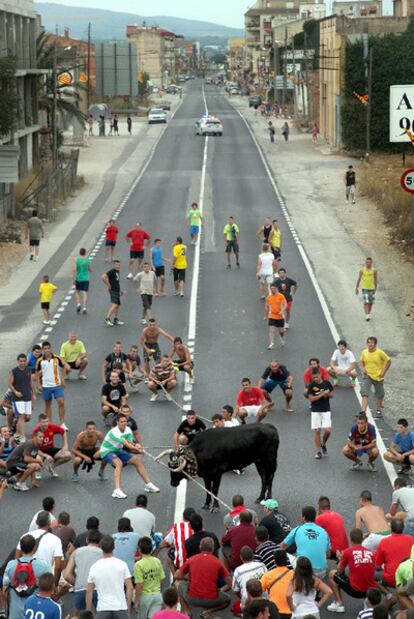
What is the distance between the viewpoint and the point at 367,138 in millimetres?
69062

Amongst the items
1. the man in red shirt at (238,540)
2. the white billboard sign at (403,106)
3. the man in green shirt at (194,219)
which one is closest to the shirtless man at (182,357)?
the man in red shirt at (238,540)

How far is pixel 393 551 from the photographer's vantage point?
15320mm

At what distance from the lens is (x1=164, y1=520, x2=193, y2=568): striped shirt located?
613 inches

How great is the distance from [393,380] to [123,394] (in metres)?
6.56

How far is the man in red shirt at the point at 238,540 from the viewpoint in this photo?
15719 mm

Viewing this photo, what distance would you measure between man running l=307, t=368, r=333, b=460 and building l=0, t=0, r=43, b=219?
33.5m

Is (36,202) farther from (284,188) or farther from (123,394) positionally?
(123,394)

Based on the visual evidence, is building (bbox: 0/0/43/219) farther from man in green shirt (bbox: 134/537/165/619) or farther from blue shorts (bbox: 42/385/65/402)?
man in green shirt (bbox: 134/537/165/619)

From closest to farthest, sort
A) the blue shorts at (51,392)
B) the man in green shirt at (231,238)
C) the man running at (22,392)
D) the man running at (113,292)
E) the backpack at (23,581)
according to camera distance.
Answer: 1. the backpack at (23,581)
2. the man running at (22,392)
3. the blue shorts at (51,392)
4. the man running at (113,292)
5. the man in green shirt at (231,238)

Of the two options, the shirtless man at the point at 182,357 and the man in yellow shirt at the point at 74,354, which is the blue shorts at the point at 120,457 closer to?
the shirtless man at the point at 182,357

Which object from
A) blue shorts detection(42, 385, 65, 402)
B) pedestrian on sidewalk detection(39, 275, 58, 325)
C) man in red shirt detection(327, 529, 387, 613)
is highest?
pedestrian on sidewalk detection(39, 275, 58, 325)

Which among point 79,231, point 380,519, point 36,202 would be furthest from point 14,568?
point 36,202

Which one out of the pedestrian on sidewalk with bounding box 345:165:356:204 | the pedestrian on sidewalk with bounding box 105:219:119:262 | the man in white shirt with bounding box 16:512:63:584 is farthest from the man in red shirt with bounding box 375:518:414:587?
the pedestrian on sidewalk with bounding box 345:165:356:204

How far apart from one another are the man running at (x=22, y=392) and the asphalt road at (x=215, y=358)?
900 millimetres
